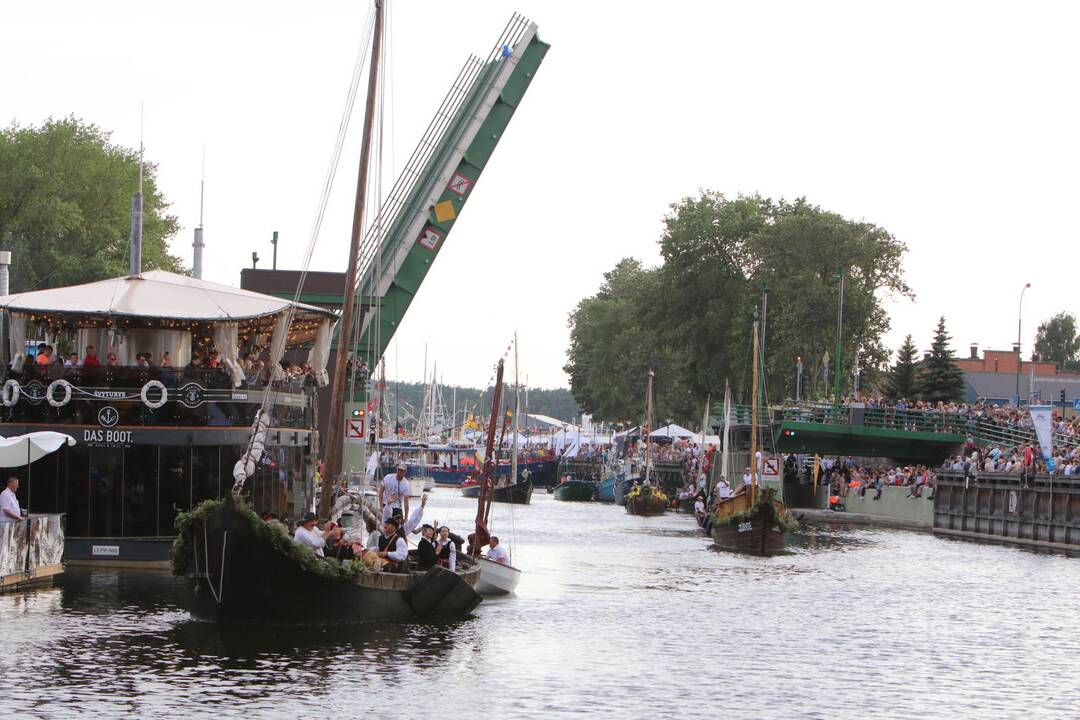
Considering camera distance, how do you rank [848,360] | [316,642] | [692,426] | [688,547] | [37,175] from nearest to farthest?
[316,642]
[688,547]
[37,175]
[848,360]
[692,426]

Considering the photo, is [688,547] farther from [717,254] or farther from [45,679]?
[717,254]

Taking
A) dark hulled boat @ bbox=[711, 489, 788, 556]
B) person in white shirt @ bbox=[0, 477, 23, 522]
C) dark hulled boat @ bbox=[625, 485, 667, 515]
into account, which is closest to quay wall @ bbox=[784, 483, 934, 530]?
dark hulled boat @ bbox=[625, 485, 667, 515]

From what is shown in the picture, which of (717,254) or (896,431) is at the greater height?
(717,254)

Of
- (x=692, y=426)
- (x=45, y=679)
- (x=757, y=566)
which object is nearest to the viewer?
(x=45, y=679)

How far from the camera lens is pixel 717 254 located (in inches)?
3656

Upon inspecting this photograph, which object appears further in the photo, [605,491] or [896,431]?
[605,491]

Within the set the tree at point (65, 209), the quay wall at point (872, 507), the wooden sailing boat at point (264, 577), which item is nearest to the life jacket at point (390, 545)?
the wooden sailing boat at point (264, 577)

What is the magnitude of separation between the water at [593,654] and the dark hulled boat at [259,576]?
37 centimetres

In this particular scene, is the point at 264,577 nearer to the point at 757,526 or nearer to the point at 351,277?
the point at 351,277

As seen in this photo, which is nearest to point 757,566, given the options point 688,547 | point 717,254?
point 688,547

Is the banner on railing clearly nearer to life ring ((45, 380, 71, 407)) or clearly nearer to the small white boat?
the small white boat

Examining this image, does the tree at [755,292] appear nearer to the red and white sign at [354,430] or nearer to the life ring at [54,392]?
the red and white sign at [354,430]

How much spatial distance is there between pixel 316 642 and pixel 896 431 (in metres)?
47.9

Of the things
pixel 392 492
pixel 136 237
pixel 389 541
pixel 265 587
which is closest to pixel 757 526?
pixel 392 492
